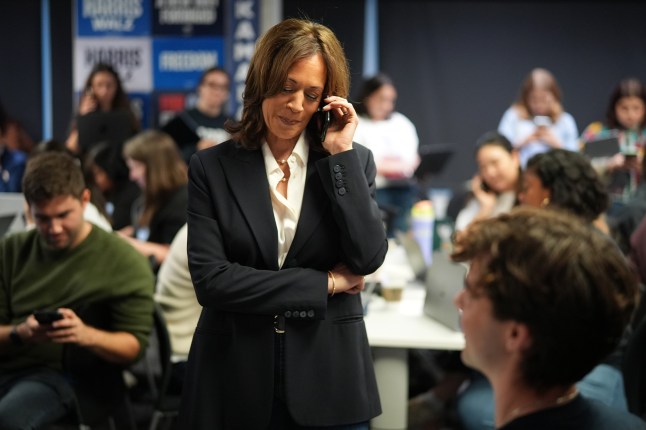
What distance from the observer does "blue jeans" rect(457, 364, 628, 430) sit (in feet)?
8.96

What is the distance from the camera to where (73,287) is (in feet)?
9.22

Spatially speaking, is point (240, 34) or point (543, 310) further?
point (240, 34)

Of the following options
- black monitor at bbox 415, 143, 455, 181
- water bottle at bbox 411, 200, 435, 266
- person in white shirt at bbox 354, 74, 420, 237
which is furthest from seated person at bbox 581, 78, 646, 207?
water bottle at bbox 411, 200, 435, 266

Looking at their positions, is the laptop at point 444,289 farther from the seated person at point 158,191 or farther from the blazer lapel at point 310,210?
the seated person at point 158,191

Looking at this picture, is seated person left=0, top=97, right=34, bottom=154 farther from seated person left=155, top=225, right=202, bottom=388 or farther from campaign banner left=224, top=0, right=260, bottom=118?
seated person left=155, top=225, right=202, bottom=388

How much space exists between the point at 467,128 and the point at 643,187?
414cm

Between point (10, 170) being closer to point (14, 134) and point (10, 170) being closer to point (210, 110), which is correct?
point (210, 110)

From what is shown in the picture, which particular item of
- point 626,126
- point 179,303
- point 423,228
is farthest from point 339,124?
point 626,126

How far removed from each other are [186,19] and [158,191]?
3.62 metres

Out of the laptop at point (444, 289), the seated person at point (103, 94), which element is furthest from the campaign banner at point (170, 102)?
the laptop at point (444, 289)

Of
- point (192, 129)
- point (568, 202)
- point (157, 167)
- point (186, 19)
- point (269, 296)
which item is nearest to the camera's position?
point (269, 296)

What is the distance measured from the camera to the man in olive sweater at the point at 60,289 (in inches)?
107

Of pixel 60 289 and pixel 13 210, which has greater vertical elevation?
pixel 13 210

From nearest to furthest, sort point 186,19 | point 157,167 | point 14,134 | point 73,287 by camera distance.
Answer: point 73,287 < point 157,167 < point 186,19 < point 14,134
